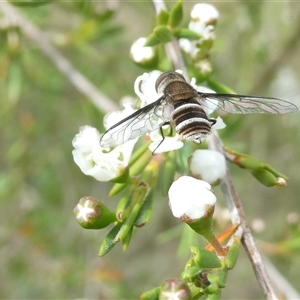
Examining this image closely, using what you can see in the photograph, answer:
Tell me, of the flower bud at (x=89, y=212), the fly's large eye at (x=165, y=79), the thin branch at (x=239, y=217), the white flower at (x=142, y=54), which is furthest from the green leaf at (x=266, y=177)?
the white flower at (x=142, y=54)

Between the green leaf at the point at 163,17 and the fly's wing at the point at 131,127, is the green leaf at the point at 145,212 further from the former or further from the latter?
the green leaf at the point at 163,17

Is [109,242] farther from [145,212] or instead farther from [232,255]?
[232,255]

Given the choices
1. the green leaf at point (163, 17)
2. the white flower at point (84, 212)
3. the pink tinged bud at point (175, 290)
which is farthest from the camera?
the green leaf at point (163, 17)

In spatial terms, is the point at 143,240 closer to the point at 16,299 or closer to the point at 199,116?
the point at 16,299

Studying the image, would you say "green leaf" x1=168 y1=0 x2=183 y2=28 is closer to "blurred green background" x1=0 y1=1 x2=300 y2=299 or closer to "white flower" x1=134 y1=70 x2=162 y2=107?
"white flower" x1=134 y1=70 x2=162 y2=107

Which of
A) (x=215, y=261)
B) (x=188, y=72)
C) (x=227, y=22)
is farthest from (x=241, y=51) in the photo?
(x=215, y=261)

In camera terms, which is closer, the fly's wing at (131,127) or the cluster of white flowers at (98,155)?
the fly's wing at (131,127)
